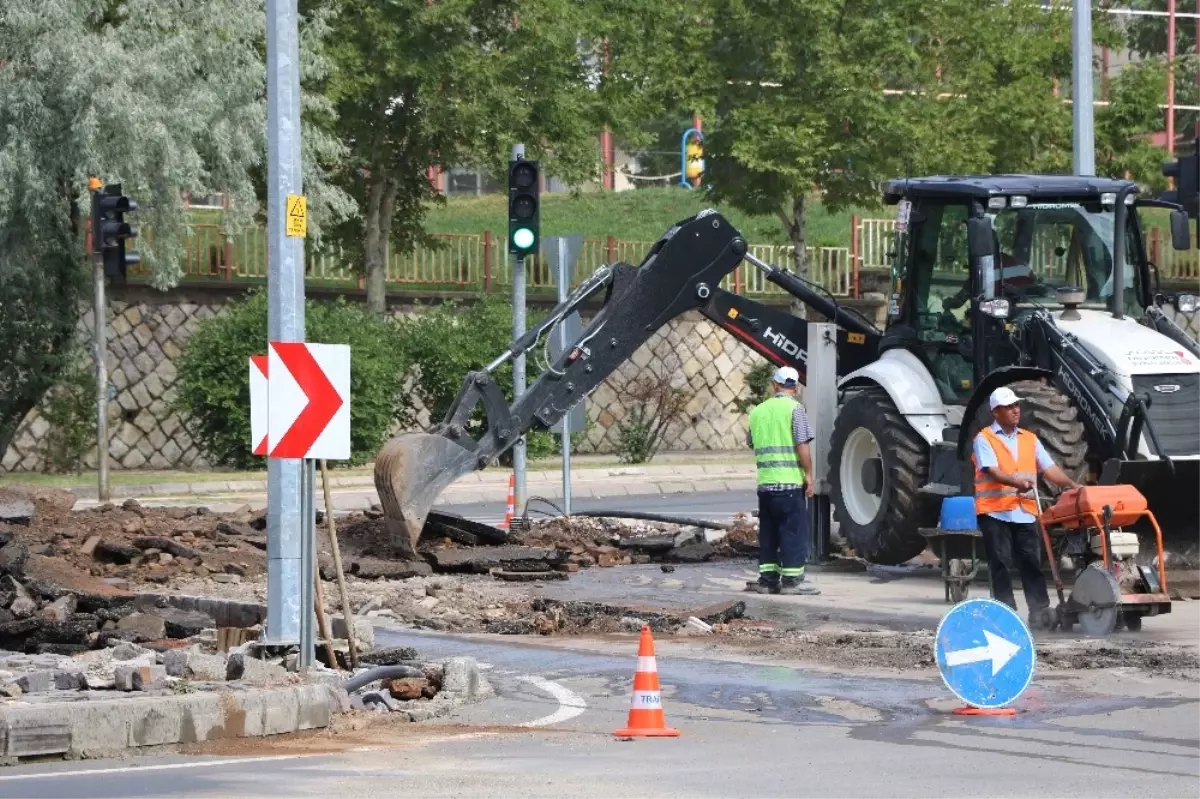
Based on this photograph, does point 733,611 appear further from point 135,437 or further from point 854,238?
point 854,238

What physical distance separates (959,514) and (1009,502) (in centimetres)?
176

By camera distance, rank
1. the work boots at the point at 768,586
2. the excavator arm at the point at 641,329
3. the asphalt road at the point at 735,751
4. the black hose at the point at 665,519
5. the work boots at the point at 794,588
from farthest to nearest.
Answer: the black hose at the point at 665,519 → the excavator arm at the point at 641,329 → the work boots at the point at 768,586 → the work boots at the point at 794,588 → the asphalt road at the point at 735,751

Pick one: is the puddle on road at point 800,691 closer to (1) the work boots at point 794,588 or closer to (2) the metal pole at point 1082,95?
(1) the work boots at point 794,588

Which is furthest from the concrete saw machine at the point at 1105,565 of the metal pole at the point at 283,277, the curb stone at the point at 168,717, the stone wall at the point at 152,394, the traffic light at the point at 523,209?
the stone wall at the point at 152,394

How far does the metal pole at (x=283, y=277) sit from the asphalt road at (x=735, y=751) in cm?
138

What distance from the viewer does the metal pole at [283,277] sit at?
13.3m

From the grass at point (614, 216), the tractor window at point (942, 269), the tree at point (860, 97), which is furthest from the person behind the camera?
the grass at point (614, 216)

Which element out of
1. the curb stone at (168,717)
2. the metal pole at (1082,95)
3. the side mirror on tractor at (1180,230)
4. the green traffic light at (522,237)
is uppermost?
the metal pole at (1082,95)

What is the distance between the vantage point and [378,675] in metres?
12.4

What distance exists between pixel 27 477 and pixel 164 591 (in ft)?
53.6

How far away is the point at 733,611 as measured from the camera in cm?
1636

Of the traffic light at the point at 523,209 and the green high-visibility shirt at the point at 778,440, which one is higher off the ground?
the traffic light at the point at 523,209

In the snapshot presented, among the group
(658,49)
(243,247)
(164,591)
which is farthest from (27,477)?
(164,591)

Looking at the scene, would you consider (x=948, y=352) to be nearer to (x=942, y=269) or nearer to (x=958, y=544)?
(x=942, y=269)
